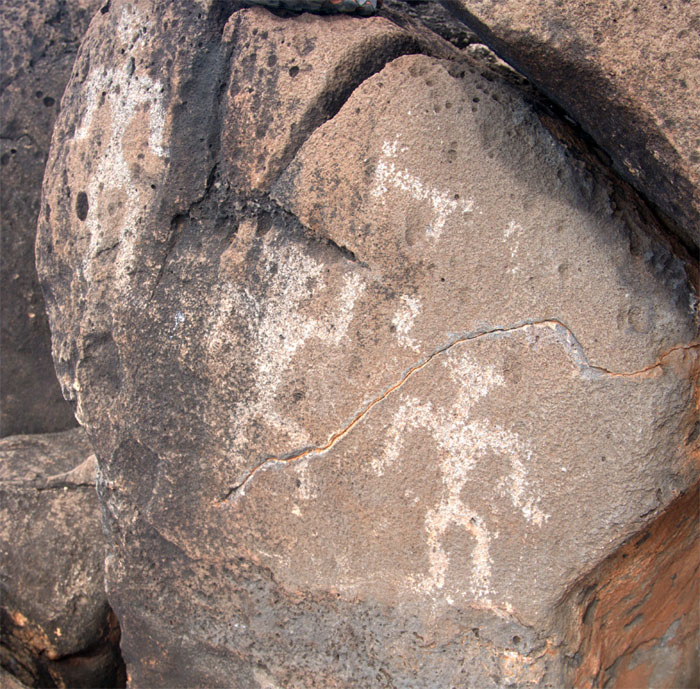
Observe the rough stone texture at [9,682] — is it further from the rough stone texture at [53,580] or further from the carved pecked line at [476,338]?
the carved pecked line at [476,338]

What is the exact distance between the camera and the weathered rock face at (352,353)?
Result: 87 cm

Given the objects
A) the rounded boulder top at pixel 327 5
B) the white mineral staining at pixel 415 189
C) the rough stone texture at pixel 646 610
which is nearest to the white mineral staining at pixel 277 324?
the white mineral staining at pixel 415 189

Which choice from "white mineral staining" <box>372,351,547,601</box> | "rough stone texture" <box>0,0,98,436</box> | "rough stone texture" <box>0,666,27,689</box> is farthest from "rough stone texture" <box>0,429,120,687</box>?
"white mineral staining" <box>372,351,547,601</box>

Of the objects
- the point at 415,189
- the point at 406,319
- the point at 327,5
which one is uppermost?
the point at 327,5

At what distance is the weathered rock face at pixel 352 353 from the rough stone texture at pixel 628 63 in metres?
0.09

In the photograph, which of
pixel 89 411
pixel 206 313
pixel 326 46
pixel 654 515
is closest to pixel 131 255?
pixel 206 313

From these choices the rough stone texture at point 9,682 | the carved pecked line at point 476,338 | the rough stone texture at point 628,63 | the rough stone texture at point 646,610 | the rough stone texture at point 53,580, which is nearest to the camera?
the rough stone texture at point 628,63

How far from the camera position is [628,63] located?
0.74m

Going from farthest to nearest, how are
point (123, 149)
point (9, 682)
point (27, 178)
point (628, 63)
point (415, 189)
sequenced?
1. point (27, 178)
2. point (9, 682)
3. point (123, 149)
4. point (415, 189)
5. point (628, 63)

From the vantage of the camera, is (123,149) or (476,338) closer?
(476,338)

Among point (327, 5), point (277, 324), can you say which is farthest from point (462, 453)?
point (327, 5)

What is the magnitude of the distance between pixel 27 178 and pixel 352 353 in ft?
2.91

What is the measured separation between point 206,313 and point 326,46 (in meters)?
0.38

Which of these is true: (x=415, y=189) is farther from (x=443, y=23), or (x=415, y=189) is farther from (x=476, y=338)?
(x=443, y=23)
